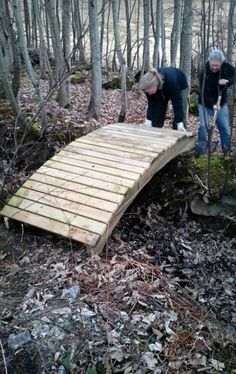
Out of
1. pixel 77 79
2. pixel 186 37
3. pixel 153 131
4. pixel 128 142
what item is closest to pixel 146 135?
pixel 153 131

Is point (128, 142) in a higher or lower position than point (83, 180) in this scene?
higher

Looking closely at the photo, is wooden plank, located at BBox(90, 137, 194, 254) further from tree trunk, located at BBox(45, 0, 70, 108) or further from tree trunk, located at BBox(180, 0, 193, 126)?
tree trunk, located at BBox(45, 0, 70, 108)

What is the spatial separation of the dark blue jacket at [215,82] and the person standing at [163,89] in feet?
1.14

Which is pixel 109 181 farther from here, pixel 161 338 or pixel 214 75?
pixel 214 75

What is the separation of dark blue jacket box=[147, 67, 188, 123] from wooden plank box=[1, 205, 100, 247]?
2.71m

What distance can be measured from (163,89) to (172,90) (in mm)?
138

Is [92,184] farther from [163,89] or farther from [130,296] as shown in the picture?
[163,89]

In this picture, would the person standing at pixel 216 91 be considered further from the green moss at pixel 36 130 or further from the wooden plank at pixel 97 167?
the green moss at pixel 36 130

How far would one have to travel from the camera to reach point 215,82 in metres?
5.91

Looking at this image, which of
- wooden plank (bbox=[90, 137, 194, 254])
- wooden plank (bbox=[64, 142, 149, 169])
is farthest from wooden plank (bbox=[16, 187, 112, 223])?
wooden plank (bbox=[64, 142, 149, 169])

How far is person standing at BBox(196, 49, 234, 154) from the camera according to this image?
5.62 m

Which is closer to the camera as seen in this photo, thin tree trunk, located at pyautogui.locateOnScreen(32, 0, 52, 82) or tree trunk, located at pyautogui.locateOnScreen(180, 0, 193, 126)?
tree trunk, located at pyautogui.locateOnScreen(180, 0, 193, 126)

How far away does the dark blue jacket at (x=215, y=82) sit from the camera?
18.8ft

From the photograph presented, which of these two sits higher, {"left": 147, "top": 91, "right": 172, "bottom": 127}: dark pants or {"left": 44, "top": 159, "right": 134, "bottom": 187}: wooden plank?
{"left": 147, "top": 91, "right": 172, "bottom": 127}: dark pants
